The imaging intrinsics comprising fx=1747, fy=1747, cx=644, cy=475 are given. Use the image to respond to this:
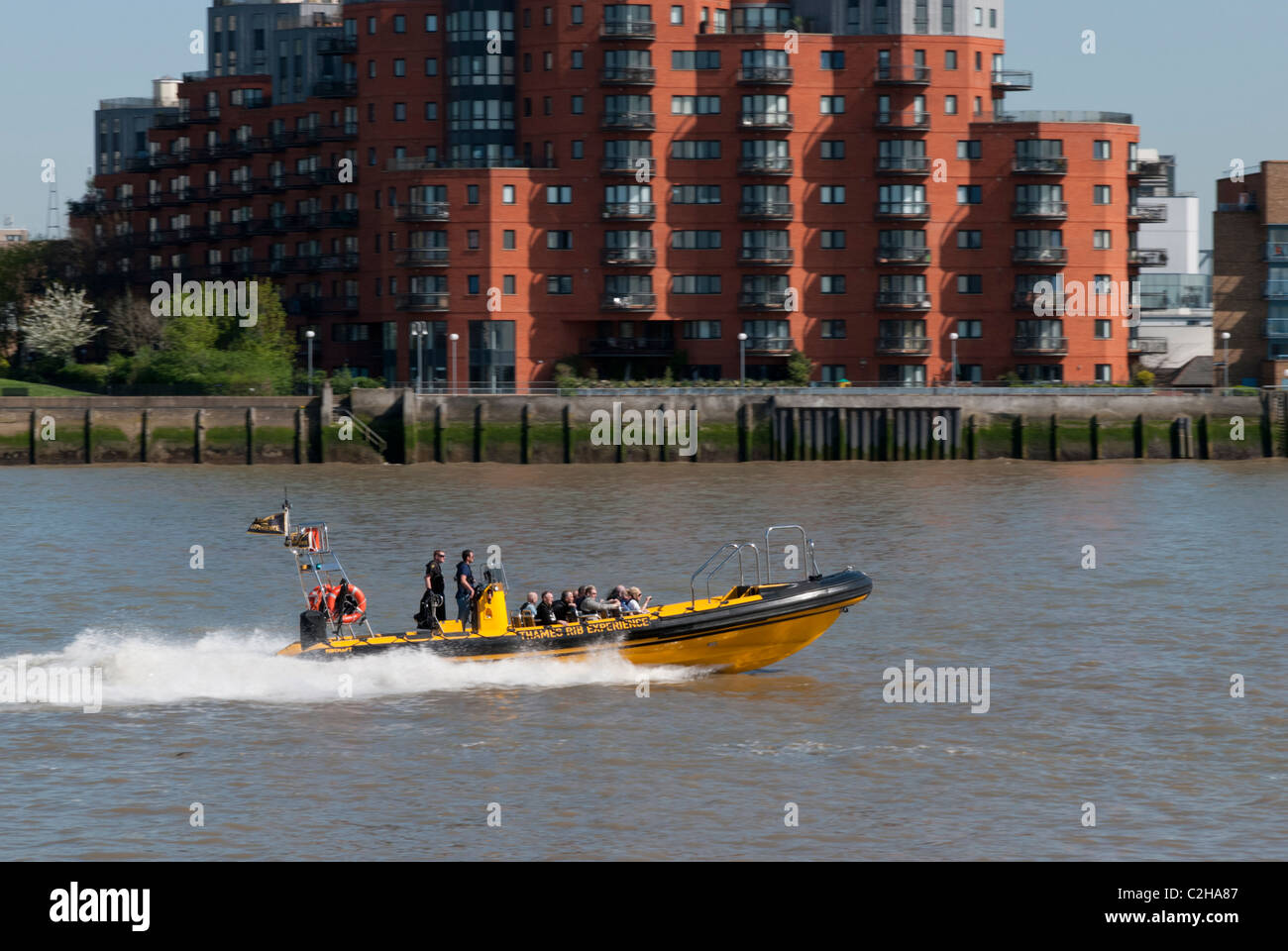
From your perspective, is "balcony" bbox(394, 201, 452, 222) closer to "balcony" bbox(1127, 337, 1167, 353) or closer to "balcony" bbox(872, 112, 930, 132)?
"balcony" bbox(872, 112, 930, 132)

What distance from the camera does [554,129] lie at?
99312mm

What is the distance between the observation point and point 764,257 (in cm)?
9881

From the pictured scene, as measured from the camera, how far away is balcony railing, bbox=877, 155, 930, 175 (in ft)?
324

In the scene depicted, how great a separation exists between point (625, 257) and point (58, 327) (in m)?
47.4

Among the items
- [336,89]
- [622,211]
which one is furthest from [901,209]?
[336,89]

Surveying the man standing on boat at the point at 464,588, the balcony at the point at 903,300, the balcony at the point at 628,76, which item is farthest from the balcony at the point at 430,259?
the man standing on boat at the point at 464,588

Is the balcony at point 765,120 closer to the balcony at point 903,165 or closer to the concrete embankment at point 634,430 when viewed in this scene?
the balcony at point 903,165

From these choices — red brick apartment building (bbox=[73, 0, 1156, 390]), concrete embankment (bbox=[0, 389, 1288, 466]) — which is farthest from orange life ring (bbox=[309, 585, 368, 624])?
red brick apartment building (bbox=[73, 0, 1156, 390])

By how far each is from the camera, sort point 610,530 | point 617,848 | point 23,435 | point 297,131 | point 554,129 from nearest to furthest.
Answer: point 617,848 < point 610,530 < point 23,435 < point 554,129 < point 297,131

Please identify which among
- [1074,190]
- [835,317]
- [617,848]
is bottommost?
[617,848]

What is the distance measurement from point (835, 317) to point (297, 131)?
41.1m
